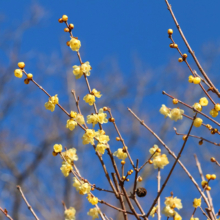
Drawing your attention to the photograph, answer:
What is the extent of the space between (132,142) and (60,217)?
3.74m

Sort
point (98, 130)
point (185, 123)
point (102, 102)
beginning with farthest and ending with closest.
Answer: point (185, 123) < point (102, 102) < point (98, 130)

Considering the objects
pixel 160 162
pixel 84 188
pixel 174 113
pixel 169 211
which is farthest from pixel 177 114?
pixel 84 188

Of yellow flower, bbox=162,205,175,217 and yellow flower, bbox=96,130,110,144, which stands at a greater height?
yellow flower, bbox=96,130,110,144

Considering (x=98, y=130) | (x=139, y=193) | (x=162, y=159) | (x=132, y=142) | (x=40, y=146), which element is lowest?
(x=139, y=193)

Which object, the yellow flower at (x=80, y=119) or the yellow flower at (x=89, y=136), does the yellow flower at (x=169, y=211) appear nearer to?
the yellow flower at (x=89, y=136)

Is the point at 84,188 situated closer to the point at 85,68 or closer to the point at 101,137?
the point at 101,137

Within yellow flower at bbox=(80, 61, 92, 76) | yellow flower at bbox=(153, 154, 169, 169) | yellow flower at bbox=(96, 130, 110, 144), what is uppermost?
yellow flower at bbox=(80, 61, 92, 76)

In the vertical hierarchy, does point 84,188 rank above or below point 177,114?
below

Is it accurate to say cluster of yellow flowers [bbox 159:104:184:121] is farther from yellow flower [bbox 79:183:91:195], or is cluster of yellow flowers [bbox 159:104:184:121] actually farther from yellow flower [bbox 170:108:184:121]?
yellow flower [bbox 79:183:91:195]

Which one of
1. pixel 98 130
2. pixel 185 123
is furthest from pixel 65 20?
A: pixel 185 123

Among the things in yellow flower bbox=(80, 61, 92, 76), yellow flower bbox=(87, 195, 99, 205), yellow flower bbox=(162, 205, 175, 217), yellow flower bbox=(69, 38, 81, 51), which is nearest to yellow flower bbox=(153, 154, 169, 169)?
yellow flower bbox=(162, 205, 175, 217)

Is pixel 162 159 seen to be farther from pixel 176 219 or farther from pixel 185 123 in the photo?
pixel 185 123

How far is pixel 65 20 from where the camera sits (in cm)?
181

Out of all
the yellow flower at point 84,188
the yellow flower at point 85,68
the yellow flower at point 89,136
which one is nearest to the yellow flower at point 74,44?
the yellow flower at point 85,68
